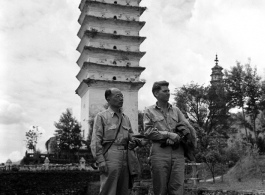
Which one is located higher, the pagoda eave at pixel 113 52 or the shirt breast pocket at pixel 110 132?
the pagoda eave at pixel 113 52

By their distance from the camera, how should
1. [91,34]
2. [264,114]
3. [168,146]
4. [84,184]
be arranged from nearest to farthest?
[168,146] → [84,184] → [264,114] → [91,34]

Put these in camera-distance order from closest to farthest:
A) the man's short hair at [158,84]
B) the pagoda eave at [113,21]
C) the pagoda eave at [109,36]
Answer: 1. the man's short hair at [158,84]
2. the pagoda eave at [109,36]
3. the pagoda eave at [113,21]

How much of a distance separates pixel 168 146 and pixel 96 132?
1086mm

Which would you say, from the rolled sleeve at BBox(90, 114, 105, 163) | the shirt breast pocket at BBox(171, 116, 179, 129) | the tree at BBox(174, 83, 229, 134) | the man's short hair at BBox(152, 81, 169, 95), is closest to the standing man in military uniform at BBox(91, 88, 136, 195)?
the rolled sleeve at BBox(90, 114, 105, 163)

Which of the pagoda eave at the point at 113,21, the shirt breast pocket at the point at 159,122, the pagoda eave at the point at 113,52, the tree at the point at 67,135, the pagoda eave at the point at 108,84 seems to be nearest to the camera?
the shirt breast pocket at the point at 159,122

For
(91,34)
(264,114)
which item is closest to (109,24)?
(91,34)

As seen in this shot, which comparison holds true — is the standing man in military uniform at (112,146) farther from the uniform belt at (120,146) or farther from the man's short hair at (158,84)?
the man's short hair at (158,84)

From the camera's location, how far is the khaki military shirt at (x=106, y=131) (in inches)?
206

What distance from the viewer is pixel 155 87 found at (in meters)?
5.58

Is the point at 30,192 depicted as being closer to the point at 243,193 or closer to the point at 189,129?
the point at 243,193

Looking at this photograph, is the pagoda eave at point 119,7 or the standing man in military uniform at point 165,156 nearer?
the standing man in military uniform at point 165,156

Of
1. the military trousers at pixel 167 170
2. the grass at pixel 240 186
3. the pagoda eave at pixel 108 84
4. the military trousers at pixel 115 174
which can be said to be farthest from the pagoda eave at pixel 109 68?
the military trousers at pixel 167 170

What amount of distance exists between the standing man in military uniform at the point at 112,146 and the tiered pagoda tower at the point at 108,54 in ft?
93.3

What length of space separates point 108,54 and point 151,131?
3163cm
